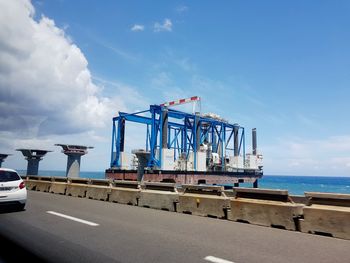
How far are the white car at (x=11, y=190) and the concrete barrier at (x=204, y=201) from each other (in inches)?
213

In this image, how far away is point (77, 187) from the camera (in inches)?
672

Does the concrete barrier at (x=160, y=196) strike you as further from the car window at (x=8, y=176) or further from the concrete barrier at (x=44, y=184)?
the concrete barrier at (x=44, y=184)

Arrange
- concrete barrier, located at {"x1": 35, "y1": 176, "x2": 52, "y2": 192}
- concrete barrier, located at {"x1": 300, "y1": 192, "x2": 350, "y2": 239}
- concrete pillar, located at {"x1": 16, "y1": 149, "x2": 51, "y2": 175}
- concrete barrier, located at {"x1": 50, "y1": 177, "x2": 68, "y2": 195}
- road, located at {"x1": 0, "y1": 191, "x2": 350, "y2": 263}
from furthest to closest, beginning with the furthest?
concrete pillar, located at {"x1": 16, "y1": 149, "x2": 51, "y2": 175} < concrete barrier, located at {"x1": 35, "y1": 176, "x2": 52, "y2": 192} < concrete barrier, located at {"x1": 50, "y1": 177, "x2": 68, "y2": 195} < concrete barrier, located at {"x1": 300, "y1": 192, "x2": 350, "y2": 239} < road, located at {"x1": 0, "y1": 191, "x2": 350, "y2": 263}

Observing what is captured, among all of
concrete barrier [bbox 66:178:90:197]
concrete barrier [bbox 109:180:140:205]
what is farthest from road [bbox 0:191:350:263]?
concrete barrier [bbox 66:178:90:197]

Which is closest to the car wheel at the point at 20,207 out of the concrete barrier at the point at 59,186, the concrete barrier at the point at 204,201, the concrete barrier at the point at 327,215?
the concrete barrier at the point at 204,201

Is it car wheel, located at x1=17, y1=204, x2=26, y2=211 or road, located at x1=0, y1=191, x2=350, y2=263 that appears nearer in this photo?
road, located at x1=0, y1=191, x2=350, y2=263

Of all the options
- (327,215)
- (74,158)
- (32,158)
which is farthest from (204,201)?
(32,158)

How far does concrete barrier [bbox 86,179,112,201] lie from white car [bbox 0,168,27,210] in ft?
15.0

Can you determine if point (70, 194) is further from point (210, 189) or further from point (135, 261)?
point (135, 261)

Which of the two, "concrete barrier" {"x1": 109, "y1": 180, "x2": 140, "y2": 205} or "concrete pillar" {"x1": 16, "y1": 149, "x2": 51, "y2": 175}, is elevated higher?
"concrete pillar" {"x1": 16, "y1": 149, "x2": 51, "y2": 175}

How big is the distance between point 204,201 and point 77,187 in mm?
9217

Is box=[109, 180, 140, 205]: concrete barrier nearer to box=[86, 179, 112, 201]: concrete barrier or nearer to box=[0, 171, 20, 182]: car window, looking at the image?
box=[86, 179, 112, 201]: concrete barrier

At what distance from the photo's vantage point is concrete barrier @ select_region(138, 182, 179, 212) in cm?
1152

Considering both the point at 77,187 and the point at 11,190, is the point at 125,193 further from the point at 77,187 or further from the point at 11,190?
the point at 11,190
